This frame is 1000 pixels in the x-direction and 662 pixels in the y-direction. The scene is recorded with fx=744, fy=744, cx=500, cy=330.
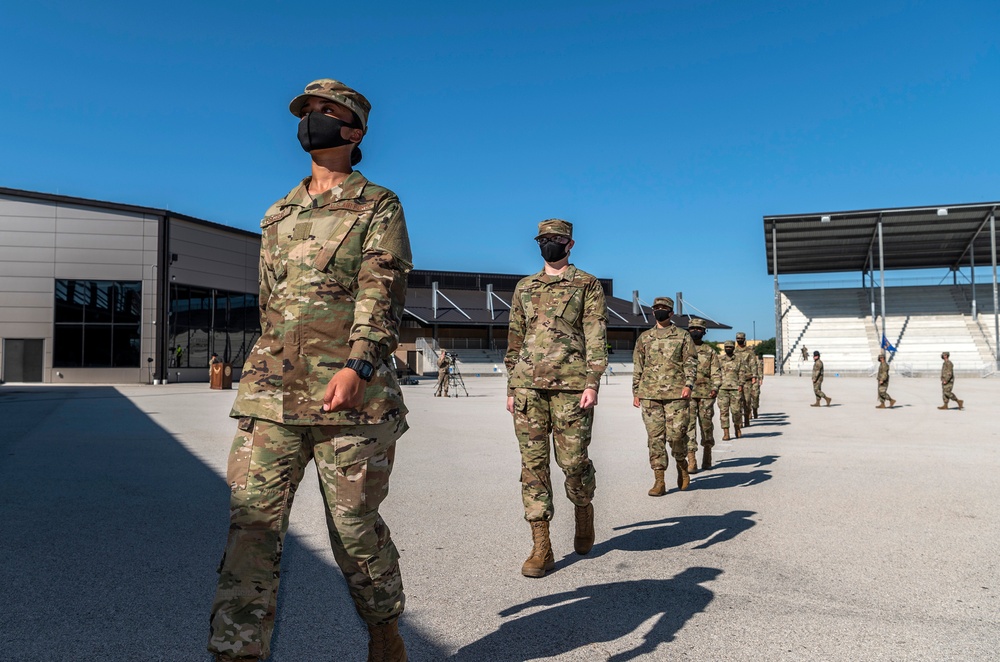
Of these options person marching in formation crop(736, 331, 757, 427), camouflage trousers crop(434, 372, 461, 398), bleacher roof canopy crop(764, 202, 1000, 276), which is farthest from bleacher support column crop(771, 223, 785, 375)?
person marching in formation crop(736, 331, 757, 427)

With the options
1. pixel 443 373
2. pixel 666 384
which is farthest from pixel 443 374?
pixel 666 384

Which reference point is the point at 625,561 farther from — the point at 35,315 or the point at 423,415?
the point at 35,315

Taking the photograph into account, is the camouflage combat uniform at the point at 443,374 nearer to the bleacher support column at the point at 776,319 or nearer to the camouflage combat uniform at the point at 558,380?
the camouflage combat uniform at the point at 558,380

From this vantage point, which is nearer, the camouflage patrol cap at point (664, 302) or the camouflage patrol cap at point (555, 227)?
the camouflage patrol cap at point (555, 227)

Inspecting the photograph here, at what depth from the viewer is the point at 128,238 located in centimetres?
3584

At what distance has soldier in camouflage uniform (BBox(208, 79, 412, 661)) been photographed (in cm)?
246

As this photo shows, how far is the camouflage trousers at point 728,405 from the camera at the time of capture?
1284 cm

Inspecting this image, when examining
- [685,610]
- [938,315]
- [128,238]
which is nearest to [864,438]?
[685,610]

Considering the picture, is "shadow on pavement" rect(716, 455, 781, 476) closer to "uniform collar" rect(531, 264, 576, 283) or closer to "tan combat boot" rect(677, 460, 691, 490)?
"tan combat boot" rect(677, 460, 691, 490)

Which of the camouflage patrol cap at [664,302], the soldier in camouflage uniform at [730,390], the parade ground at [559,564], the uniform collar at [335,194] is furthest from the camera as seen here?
the soldier in camouflage uniform at [730,390]

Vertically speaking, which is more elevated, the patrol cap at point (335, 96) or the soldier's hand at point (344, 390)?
the patrol cap at point (335, 96)

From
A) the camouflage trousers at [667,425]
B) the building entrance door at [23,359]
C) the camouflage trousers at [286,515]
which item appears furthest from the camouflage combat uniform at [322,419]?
the building entrance door at [23,359]

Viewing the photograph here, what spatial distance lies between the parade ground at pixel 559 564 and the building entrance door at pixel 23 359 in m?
30.3

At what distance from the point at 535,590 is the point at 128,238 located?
37146 mm
